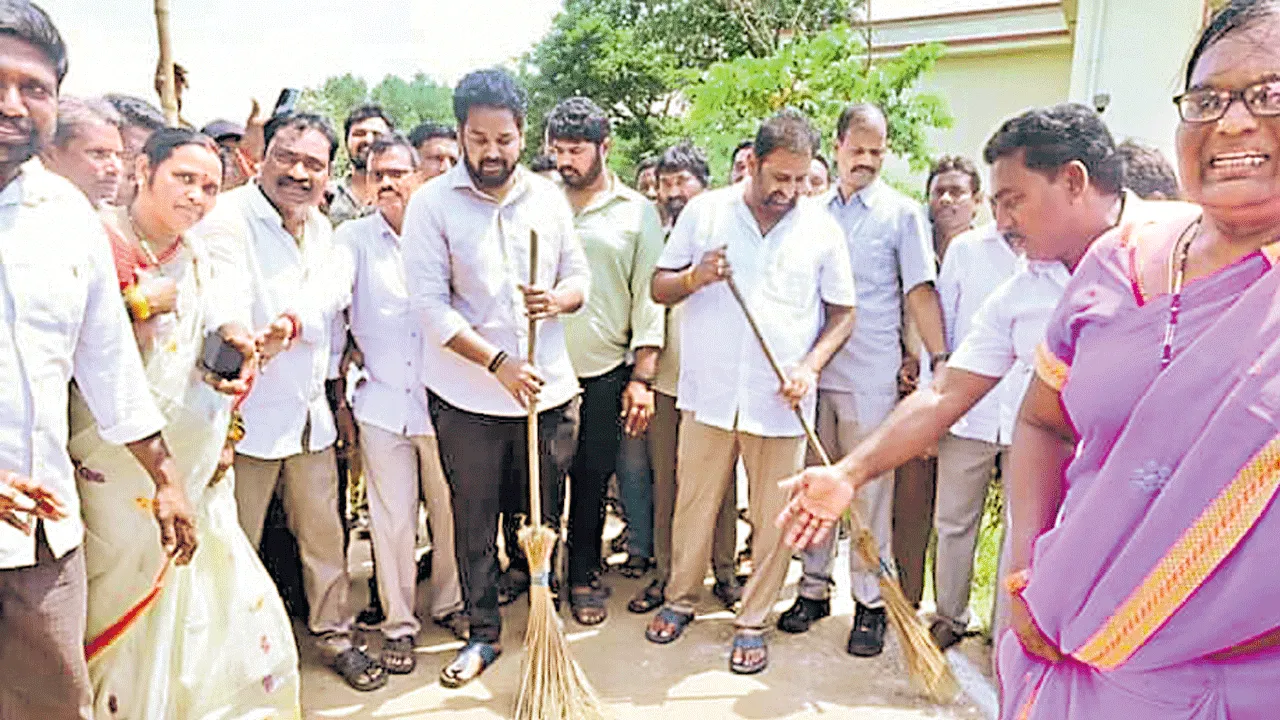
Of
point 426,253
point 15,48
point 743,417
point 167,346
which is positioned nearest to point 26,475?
point 167,346

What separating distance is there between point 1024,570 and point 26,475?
198 cm

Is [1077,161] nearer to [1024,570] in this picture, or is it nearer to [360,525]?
[1024,570]

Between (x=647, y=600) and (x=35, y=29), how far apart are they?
9.66 feet

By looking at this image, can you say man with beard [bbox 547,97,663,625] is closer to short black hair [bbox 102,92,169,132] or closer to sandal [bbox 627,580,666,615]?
sandal [bbox 627,580,666,615]

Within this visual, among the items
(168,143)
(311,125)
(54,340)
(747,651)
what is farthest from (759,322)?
(54,340)

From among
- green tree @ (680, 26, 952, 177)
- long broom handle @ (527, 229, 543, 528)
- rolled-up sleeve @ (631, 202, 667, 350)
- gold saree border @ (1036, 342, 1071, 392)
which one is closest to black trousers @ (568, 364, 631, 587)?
rolled-up sleeve @ (631, 202, 667, 350)

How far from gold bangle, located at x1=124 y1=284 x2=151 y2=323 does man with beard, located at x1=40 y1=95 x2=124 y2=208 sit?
0.44 m

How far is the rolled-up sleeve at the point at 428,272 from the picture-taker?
3.15m

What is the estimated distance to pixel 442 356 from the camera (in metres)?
3.30

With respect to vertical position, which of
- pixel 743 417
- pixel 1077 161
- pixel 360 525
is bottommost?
pixel 360 525

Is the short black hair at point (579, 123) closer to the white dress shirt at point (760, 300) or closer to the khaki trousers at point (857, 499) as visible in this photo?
the white dress shirt at point (760, 300)

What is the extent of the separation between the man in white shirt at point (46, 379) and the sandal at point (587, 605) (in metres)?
1.91

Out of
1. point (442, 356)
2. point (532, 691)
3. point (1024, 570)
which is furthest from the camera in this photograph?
point (442, 356)

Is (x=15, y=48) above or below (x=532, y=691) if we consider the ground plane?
above
